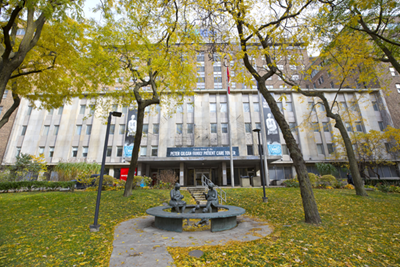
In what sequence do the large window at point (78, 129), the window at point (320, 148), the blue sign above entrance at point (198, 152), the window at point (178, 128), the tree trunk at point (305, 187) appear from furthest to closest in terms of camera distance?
the large window at point (78, 129) → the window at point (178, 128) → the window at point (320, 148) → the blue sign above entrance at point (198, 152) → the tree trunk at point (305, 187)

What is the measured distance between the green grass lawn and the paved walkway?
261 mm

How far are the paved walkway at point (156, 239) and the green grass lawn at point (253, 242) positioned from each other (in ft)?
0.86

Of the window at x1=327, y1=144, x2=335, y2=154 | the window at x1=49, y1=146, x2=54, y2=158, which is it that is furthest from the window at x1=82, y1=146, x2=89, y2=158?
the window at x1=327, y1=144, x2=335, y2=154

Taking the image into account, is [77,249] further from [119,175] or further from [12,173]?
[119,175]

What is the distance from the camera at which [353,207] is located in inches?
343

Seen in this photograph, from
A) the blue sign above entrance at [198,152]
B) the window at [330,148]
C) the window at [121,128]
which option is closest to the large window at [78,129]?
the window at [121,128]

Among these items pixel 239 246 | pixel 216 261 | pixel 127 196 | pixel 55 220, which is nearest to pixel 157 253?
pixel 216 261

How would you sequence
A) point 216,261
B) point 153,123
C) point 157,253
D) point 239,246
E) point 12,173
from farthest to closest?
point 153,123 → point 12,173 → point 239,246 → point 157,253 → point 216,261

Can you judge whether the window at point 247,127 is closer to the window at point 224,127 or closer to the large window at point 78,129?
the window at point 224,127

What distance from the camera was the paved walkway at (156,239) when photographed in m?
3.73

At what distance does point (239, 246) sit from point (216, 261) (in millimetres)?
980

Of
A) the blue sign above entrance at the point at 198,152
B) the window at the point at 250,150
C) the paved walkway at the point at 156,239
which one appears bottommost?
the paved walkway at the point at 156,239

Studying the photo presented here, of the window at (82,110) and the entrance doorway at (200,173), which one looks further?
the window at (82,110)

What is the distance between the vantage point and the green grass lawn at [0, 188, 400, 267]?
144 inches
